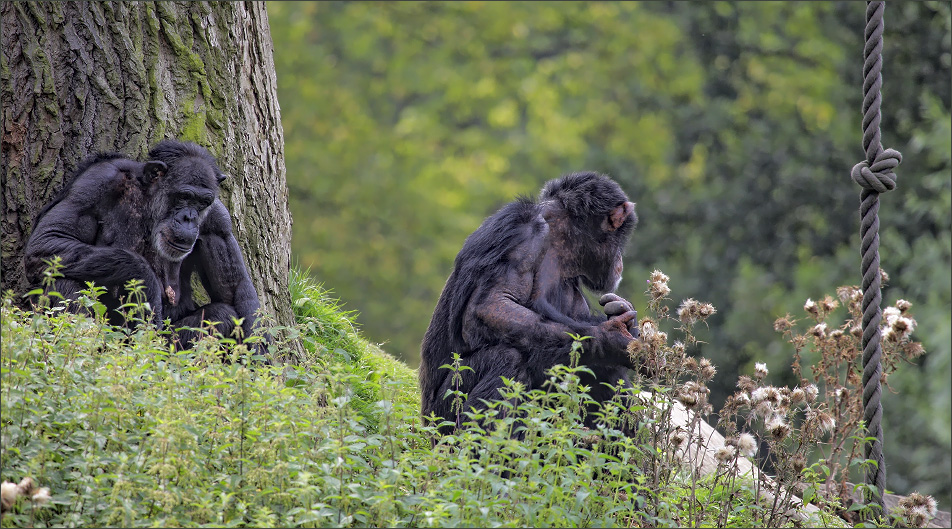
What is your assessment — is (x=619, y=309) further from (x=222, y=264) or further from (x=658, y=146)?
(x=658, y=146)

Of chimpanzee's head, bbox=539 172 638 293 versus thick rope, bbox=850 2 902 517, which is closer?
thick rope, bbox=850 2 902 517

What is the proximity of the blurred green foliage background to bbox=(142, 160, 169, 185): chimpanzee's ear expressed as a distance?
8.56 metres

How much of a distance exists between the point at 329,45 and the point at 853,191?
44.2ft

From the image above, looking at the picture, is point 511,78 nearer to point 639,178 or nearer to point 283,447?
point 639,178

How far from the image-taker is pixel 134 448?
3658 millimetres

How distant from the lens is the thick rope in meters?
4.38

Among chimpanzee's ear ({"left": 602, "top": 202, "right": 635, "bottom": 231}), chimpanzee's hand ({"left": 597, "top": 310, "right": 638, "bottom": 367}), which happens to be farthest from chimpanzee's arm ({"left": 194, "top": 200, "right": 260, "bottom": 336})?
chimpanzee's ear ({"left": 602, "top": 202, "right": 635, "bottom": 231})

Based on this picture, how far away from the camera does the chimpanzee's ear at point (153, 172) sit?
18.3 ft

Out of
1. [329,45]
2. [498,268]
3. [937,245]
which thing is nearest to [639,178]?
[937,245]

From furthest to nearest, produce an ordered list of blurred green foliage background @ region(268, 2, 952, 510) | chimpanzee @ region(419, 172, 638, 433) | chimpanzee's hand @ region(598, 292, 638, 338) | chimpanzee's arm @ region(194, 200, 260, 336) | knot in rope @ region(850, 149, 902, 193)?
blurred green foliage background @ region(268, 2, 952, 510) → chimpanzee's arm @ region(194, 200, 260, 336) → chimpanzee's hand @ region(598, 292, 638, 338) → chimpanzee @ region(419, 172, 638, 433) → knot in rope @ region(850, 149, 902, 193)

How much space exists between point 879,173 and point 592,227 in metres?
1.73

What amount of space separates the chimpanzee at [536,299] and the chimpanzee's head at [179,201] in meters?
1.48

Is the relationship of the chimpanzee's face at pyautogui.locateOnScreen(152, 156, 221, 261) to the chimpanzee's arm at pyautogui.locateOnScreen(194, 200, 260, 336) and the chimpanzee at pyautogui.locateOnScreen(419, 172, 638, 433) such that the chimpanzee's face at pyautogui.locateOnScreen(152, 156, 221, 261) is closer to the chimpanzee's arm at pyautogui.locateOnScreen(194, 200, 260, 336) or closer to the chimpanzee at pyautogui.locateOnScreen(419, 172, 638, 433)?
the chimpanzee's arm at pyautogui.locateOnScreen(194, 200, 260, 336)

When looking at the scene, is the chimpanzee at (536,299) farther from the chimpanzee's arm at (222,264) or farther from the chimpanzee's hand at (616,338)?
the chimpanzee's arm at (222,264)
